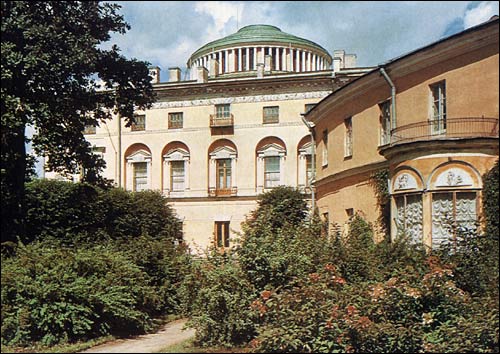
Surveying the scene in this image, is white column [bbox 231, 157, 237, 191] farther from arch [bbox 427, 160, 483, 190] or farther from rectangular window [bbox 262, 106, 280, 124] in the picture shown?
arch [bbox 427, 160, 483, 190]

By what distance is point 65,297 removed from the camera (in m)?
11.3

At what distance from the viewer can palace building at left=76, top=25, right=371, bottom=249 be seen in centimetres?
3528

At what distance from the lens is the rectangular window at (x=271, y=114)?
127 feet

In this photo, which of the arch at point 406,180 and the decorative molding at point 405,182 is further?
the decorative molding at point 405,182

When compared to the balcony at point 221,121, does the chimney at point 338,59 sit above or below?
above

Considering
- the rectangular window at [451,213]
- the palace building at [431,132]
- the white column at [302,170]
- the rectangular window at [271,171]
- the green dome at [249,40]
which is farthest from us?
the rectangular window at [271,171]

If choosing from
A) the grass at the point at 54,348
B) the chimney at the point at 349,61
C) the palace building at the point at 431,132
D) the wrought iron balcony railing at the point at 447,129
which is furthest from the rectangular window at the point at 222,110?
the grass at the point at 54,348

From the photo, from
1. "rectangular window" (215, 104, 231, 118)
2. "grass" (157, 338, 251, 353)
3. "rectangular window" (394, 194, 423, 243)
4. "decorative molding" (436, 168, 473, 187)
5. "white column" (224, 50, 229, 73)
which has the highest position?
"rectangular window" (215, 104, 231, 118)

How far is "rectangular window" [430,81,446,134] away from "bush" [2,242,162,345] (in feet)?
25.9

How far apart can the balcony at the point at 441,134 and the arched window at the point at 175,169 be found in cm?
2212

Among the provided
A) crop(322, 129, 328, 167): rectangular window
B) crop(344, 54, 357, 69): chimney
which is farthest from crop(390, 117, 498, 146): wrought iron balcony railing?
crop(344, 54, 357, 69): chimney

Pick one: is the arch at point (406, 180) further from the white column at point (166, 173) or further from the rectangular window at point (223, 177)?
the rectangular window at point (223, 177)

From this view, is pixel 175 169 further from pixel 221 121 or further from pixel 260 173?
pixel 260 173

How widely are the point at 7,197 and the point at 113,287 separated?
4.39 metres
